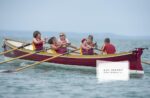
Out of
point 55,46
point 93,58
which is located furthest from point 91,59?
point 55,46

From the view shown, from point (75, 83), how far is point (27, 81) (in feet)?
7.09

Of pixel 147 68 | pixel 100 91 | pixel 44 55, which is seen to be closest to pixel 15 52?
pixel 44 55

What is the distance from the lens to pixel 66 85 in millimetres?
19719

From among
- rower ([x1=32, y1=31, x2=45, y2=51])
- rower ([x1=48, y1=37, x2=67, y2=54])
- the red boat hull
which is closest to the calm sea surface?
the red boat hull

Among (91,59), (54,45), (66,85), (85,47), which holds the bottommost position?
(66,85)

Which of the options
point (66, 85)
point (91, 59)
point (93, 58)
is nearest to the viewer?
point (66, 85)

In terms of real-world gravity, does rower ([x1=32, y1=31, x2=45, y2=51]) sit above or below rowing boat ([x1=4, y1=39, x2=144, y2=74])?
above

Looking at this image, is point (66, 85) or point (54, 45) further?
point (54, 45)

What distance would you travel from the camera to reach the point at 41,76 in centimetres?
2211

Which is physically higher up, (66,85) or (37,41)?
(37,41)

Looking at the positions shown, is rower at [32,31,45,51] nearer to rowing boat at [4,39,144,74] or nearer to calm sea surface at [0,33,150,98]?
Result: rowing boat at [4,39,144,74]

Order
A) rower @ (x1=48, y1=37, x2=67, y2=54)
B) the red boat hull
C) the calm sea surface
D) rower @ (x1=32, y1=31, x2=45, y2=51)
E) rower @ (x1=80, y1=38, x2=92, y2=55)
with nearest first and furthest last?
the calm sea surface < the red boat hull < rower @ (x1=80, y1=38, x2=92, y2=55) < rower @ (x1=48, y1=37, x2=67, y2=54) < rower @ (x1=32, y1=31, x2=45, y2=51)

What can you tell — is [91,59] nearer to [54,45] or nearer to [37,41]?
[54,45]

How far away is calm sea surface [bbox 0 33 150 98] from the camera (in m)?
17.7
